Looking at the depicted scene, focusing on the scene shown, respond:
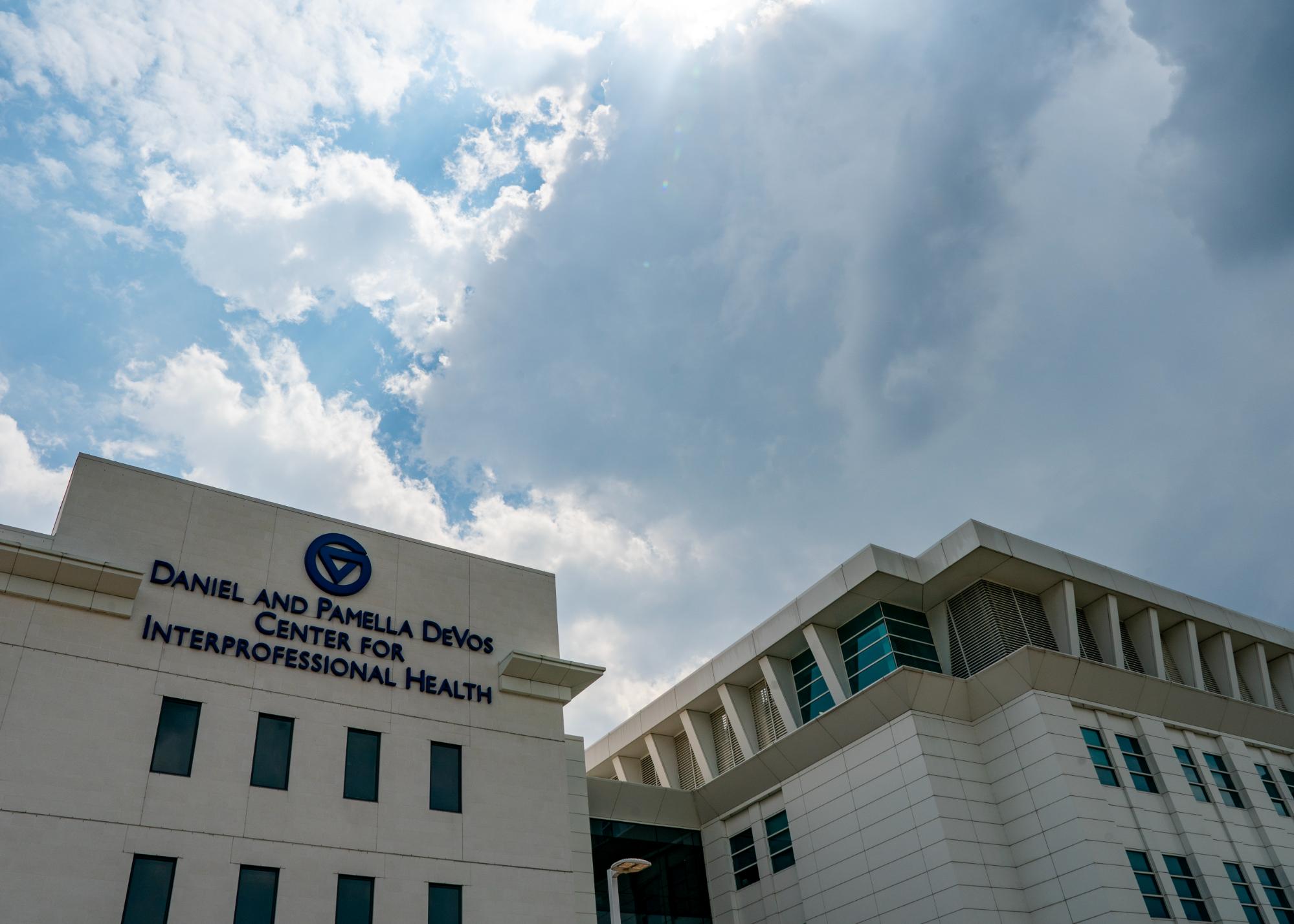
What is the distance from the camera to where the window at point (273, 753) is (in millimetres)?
29969

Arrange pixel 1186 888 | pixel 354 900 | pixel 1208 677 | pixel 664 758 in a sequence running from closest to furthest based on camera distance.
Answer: pixel 354 900, pixel 1186 888, pixel 1208 677, pixel 664 758

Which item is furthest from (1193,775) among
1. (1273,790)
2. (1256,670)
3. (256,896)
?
(256,896)

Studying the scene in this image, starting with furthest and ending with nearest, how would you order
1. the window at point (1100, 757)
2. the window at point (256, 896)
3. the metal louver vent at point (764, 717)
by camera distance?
the metal louver vent at point (764, 717), the window at point (1100, 757), the window at point (256, 896)

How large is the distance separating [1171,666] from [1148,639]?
339cm

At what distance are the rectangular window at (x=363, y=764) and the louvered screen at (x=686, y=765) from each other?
24.1m

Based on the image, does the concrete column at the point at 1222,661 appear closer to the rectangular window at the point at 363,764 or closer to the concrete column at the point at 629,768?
the concrete column at the point at 629,768

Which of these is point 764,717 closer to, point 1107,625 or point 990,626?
point 990,626

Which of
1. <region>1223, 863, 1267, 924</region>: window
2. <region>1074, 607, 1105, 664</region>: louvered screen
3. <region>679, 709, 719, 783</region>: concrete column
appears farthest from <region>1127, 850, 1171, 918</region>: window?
<region>679, 709, 719, 783</region>: concrete column

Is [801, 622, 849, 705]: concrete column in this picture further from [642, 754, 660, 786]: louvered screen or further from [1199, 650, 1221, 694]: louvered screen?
[1199, 650, 1221, 694]: louvered screen

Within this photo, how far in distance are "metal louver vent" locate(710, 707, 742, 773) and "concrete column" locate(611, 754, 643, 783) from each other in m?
7.17

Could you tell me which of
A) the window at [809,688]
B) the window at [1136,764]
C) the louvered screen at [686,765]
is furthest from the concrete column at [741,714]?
the window at [1136,764]

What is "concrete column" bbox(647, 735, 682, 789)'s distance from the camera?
180 ft

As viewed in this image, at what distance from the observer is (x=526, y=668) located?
3662 centimetres

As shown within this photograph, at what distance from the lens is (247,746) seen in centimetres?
3006
